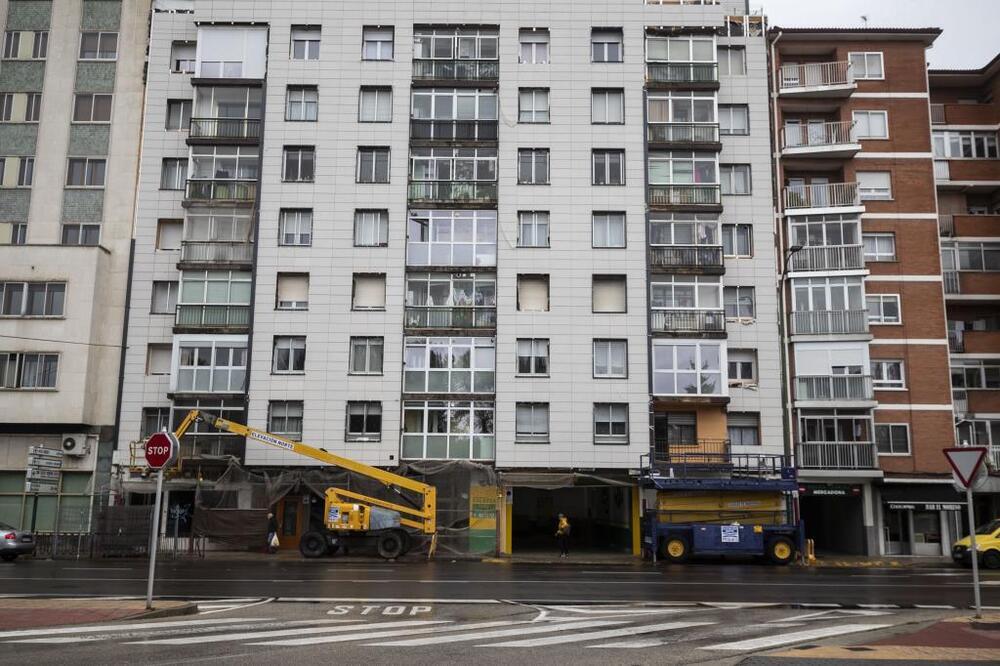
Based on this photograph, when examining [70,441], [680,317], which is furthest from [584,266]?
[70,441]

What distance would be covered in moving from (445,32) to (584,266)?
39.9 ft

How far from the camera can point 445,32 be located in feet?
130

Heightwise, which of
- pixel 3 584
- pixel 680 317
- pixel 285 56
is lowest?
pixel 3 584

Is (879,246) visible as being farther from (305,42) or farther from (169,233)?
(169,233)

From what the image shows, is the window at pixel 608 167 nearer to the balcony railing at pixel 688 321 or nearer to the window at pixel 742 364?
the balcony railing at pixel 688 321

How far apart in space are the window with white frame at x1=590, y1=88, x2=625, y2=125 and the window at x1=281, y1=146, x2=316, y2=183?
12129 mm

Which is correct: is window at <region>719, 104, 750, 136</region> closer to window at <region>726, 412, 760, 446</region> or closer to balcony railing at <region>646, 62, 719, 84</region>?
balcony railing at <region>646, 62, 719, 84</region>


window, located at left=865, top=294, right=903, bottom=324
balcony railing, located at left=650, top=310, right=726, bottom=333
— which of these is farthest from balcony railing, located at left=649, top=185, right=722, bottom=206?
window, located at left=865, top=294, right=903, bottom=324

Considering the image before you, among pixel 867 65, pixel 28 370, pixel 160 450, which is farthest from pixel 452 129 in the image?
pixel 160 450

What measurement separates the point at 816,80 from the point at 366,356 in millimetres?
23615

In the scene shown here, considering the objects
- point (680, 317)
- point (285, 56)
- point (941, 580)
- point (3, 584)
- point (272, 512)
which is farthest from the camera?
point (285, 56)

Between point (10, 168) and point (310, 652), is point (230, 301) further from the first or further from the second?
point (310, 652)

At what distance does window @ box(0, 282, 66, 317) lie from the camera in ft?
121

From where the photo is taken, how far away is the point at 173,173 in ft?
129
